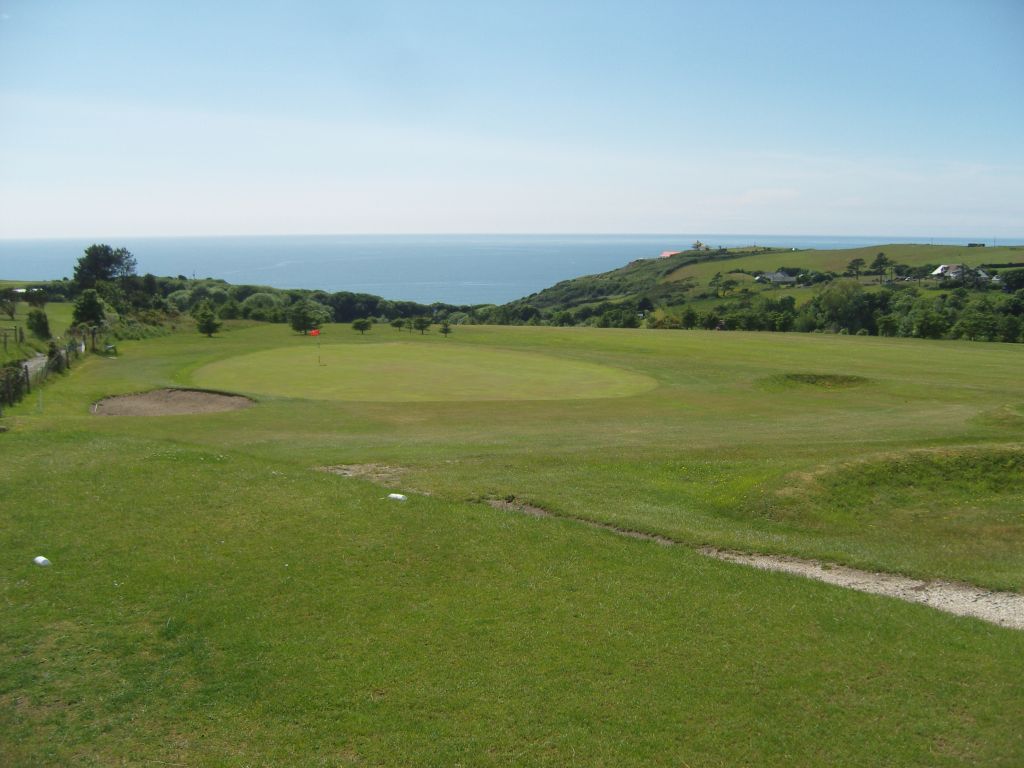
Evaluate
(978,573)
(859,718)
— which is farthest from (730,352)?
(859,718)

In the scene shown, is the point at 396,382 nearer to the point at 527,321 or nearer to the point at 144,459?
the point at 144,459

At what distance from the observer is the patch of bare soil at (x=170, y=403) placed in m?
35.3

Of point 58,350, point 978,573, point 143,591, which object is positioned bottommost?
point 978,573

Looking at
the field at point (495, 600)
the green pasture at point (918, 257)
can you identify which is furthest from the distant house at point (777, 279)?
the field at point (495, 600)

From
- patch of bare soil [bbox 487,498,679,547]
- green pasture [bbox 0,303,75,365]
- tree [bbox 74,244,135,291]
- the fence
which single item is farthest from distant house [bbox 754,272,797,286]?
patch of bare soil [bbox 487,498,679,547]

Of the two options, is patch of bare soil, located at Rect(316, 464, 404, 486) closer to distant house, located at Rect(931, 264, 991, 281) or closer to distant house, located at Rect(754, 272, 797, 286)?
distant house, located at Rect(931, 264, 991, 281)

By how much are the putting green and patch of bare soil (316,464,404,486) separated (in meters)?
15.9

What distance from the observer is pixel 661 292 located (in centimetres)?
18938

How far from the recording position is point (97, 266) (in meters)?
106

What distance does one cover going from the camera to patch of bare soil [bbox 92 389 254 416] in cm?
3528

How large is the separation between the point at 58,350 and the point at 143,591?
135 ft

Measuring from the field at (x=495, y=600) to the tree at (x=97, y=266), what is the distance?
87.6 meters

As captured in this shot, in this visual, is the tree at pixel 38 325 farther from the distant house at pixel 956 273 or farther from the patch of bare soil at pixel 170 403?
the distant house at pixel 956 273

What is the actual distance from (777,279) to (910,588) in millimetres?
173552
